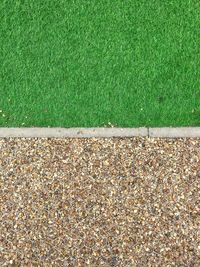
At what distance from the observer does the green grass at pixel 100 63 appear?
4.53 metres

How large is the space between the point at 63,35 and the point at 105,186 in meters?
1.58

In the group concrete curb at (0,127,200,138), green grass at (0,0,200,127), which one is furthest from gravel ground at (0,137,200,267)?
green grass at (0,0,200,127)

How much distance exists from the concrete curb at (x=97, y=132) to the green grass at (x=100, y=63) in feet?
0.20

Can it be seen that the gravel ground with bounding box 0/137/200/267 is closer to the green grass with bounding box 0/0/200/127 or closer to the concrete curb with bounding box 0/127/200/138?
the concrete curb with bounding box 0/127/200/138

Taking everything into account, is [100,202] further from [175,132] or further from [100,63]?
[100,63]

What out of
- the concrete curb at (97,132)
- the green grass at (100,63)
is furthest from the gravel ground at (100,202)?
the green grass at (100,63)

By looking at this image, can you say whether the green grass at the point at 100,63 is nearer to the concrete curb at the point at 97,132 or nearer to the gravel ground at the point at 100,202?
the concrete curb at the point at 97,132

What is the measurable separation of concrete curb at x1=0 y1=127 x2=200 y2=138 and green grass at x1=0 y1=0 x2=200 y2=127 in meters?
0.06

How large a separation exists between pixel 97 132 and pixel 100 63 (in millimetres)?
694

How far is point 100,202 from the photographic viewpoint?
14.2 feet

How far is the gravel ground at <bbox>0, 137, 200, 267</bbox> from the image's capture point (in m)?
4.23

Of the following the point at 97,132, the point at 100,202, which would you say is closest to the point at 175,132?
the point at 97,132

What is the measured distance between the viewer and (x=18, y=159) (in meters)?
4.51

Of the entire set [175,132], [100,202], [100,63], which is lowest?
[100,202]
